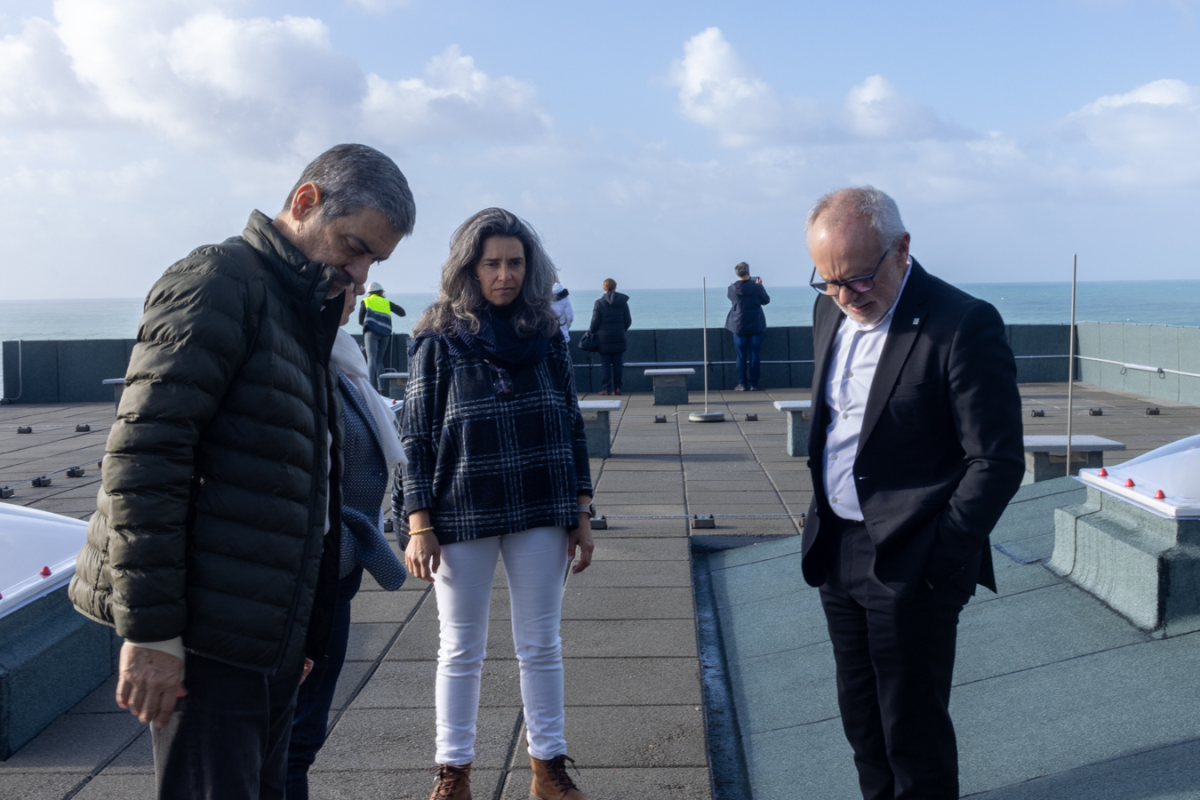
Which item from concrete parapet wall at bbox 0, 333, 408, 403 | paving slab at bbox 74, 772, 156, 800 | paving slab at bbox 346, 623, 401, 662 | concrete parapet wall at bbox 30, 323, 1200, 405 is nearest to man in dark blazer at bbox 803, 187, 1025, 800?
paving slab at bbox 74, 772, 156, 800

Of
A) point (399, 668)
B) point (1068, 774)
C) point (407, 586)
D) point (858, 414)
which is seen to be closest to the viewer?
point (858, 414)

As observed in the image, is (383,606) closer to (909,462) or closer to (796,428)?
(909,462)

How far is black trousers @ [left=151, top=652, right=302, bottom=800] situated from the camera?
5.93ft

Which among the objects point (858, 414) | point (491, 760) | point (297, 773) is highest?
point (858, 414)

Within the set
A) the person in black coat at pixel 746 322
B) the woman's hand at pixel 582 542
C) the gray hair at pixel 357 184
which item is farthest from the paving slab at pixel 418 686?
the person in black coat at pixel 746 322

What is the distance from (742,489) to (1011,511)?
125 inches

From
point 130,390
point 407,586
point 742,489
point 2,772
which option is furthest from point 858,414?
point 742,489

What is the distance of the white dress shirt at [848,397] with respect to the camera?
2.59m

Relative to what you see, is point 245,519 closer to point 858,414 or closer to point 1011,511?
point 858,414

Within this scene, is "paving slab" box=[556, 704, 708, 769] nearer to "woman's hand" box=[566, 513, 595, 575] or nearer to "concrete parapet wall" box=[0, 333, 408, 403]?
"woman's hand" box=[566, 513, 595, 575]

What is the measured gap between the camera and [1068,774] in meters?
2.90

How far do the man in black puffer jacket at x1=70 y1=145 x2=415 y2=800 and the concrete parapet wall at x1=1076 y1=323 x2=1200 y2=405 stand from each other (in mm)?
15002

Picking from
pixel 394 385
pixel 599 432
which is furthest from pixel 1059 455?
pixel 394 385

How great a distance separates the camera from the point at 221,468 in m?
1.79
